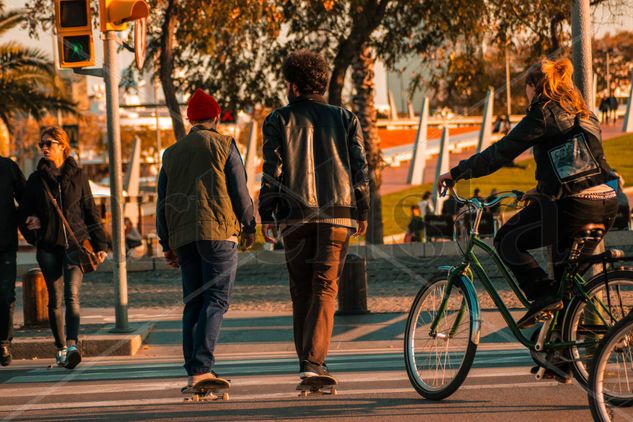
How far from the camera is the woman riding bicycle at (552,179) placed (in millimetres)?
5719

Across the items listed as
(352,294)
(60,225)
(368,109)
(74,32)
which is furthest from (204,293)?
(368,109)

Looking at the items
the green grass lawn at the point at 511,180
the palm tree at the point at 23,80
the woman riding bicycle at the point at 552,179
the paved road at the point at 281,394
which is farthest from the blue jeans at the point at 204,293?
the green grass lawn at the point at 511,180

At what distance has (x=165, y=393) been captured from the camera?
7.02 metres

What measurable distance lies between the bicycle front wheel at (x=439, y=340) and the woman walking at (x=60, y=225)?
321cm

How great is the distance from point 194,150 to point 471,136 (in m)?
72.2

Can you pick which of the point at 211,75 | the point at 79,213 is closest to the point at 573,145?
the point at 79,213

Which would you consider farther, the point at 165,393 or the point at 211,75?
the point at 211,75

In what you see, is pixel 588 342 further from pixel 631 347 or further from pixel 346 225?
pixel 346 225

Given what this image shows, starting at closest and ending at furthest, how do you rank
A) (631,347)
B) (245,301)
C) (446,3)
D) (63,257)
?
(631,347) < (63,257) < (245,301) < (446,3)

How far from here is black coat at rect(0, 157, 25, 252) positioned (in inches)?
338

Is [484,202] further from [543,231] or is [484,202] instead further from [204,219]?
[204,219]

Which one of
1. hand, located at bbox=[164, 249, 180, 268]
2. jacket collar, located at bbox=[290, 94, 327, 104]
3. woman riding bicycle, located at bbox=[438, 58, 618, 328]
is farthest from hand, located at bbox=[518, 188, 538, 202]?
hand, located at bbox=[164, 249, 180, 268]

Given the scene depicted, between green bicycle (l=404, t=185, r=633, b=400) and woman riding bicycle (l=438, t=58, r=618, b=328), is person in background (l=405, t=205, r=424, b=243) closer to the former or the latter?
green bicycle (l=404, t=185, r=633, b=400)

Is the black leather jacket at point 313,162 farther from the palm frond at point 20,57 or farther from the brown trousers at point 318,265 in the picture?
the palm frond at point 20,57
